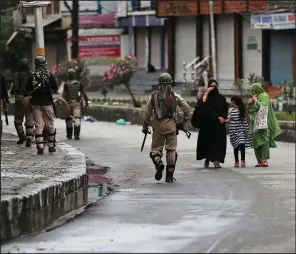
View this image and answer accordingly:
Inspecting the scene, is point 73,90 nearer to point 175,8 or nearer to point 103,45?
point 175,8

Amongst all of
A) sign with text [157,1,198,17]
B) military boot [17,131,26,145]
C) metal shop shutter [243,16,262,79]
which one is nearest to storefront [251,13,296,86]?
metal shop shutter [243,16,262,79]

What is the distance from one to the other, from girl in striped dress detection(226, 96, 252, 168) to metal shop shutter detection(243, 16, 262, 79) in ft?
89.8

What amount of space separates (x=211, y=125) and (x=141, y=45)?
128ft

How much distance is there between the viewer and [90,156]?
23.4 meters

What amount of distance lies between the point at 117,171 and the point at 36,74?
222cm

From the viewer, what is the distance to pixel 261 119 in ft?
68.1

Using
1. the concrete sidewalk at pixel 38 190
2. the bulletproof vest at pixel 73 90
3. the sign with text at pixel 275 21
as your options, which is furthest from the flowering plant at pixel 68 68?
the concrete sidewalk at pixel 38 190

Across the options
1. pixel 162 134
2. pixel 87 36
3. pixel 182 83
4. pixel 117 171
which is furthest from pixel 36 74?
pixel 87 36

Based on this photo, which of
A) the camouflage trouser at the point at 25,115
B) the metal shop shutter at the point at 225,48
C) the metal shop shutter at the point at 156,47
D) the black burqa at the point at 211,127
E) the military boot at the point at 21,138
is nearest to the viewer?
the black burqa at the point at 211,127

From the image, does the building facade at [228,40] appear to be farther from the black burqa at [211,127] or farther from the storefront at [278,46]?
the black burqa at [211,127]

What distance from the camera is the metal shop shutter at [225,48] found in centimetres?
4994

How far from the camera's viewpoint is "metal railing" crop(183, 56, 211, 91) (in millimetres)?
49500

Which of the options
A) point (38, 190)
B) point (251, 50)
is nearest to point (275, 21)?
point (251, 50)

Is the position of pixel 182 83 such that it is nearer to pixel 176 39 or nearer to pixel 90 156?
pixel 176 39
